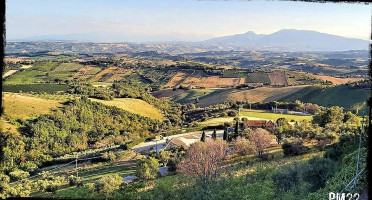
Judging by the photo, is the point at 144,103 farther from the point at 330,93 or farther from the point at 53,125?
the point at 330,93

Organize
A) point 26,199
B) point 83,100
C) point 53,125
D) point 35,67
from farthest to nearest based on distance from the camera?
point 35,67 → point 83,100 → point 53,125 → point 26,199

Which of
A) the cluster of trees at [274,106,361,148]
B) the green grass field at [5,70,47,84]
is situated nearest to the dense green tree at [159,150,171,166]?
the cluster of trees at [274,106,361,148]

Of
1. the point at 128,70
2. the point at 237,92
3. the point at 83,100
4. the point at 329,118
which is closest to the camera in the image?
the point at 329,118

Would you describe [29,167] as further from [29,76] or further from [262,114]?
[29,76]

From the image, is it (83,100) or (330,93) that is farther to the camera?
(330,93)

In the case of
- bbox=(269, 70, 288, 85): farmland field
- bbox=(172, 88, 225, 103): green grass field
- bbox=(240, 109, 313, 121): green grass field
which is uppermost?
bbox=(269, 70, 288, 85): farmland field

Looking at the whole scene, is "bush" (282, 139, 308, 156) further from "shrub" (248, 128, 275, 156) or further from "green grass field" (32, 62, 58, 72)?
"green grass field" (32, 62, 58, 72)

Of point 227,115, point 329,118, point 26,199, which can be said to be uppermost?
point 26,199

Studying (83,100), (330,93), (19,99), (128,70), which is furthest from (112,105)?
(128,70)

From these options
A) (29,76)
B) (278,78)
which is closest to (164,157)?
(278,78)
